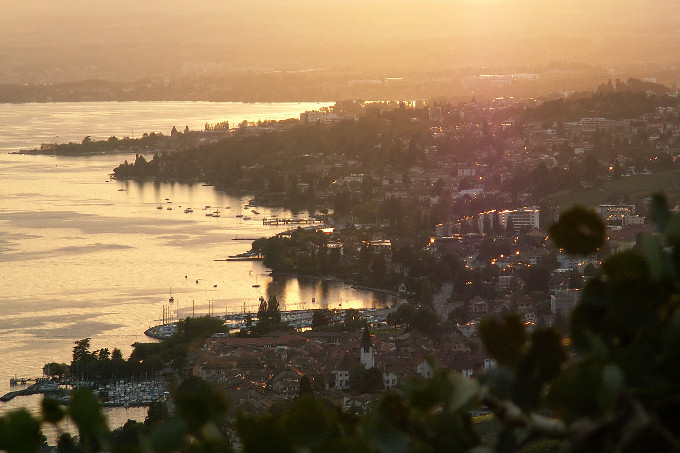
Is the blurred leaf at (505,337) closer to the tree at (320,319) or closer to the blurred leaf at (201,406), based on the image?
the blurred leaf at (201,406)

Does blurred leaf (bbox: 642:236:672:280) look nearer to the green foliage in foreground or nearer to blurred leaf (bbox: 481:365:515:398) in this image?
the green foliage in foreground

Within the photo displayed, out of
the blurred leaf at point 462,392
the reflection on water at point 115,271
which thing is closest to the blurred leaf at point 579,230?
the blurred leaf at point 462,392

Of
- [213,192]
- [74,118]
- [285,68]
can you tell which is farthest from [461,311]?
[285,68]

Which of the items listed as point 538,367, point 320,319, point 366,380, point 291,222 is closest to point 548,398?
point 538,367

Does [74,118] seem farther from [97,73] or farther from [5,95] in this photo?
[97,73]

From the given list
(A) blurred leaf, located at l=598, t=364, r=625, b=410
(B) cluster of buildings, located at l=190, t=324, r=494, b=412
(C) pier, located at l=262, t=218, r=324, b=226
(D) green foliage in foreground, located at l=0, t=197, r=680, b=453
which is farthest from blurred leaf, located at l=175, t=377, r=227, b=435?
(C) pier, located at l=262, t=218, r=324, b=226
